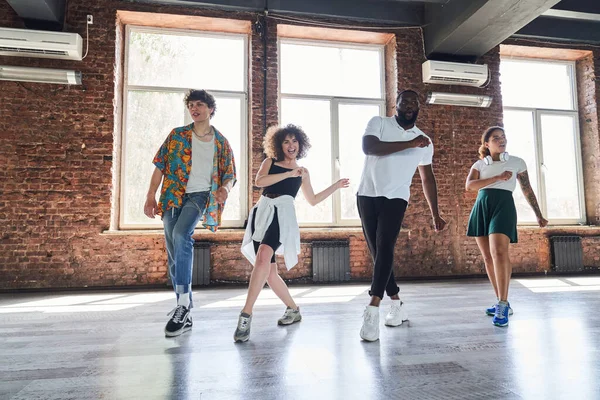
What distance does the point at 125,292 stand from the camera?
454cm

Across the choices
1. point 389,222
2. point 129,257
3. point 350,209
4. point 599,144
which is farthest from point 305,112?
point 599,144

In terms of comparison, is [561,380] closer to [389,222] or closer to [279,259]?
[389,222]

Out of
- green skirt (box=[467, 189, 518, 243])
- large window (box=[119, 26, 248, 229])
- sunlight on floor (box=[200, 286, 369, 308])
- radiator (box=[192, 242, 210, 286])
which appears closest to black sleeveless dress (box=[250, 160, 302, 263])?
sunlight on floor (box=[200, 286, 369, 308])

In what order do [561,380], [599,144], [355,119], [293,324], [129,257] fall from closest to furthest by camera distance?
[561,380] → [293,324] → [129,257] → [355,119] → [599,144]

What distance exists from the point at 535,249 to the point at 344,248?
117 inches

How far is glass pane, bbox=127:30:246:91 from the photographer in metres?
5.59

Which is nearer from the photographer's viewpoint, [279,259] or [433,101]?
[279,259]

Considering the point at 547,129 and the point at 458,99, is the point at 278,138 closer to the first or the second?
the point at 458,99

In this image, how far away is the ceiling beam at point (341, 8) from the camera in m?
5.42

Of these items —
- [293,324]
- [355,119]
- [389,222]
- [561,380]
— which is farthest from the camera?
[355,119]

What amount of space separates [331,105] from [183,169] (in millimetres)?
3834

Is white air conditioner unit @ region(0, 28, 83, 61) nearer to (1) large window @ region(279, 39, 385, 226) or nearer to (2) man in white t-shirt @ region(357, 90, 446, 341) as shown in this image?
(1) large window @ region(279, 39, 385, 226)

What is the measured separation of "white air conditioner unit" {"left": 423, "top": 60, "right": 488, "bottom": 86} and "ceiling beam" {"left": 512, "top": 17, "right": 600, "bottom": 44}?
1.17 m

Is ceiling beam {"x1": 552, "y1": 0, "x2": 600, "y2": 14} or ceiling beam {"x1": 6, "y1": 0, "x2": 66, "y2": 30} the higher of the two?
ceiling beam {"x1": 552, "y1": 0, "x2": 600, "y2": 14}
